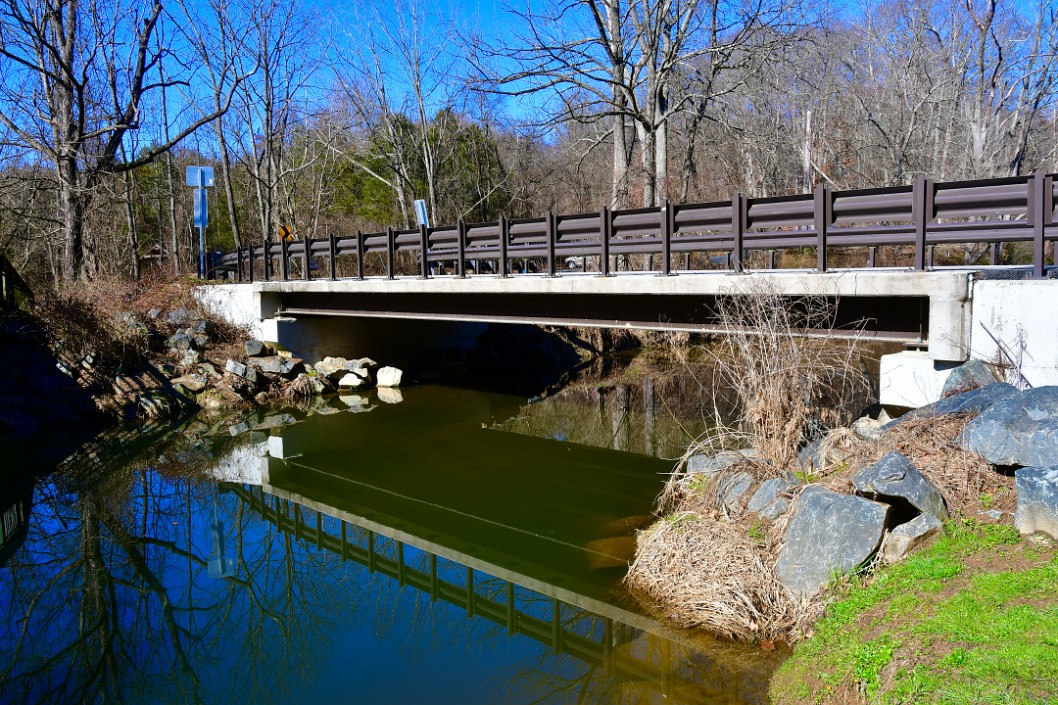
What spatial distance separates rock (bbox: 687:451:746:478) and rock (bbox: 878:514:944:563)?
2327 mm

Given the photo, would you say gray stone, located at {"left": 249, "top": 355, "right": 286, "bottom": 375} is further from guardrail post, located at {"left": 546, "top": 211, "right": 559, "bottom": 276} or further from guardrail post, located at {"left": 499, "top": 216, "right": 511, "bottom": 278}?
guardrail post, located at {"left": 546, "top": 211, "right": 559, "bottom": 276}

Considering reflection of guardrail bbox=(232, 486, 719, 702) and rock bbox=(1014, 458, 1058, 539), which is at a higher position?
rock bbox=(1014, 458, 1058, 539)

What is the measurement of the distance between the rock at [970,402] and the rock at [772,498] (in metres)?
1.32

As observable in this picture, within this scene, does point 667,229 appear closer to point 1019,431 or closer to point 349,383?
point 1019,431

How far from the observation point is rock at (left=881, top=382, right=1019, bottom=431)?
7781mm

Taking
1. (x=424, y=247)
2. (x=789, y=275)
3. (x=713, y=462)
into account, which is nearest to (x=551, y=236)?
(x=424, y=247)

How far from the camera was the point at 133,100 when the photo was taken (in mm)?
22828

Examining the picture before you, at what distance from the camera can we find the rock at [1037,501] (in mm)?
5973

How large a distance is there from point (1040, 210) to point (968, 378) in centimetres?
207

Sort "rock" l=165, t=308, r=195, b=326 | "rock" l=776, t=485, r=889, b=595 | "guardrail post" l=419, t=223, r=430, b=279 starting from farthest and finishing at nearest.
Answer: "rock" l=165, t=308, r=195, b=326
"guardrail post" l=419, t=223, r=430, b=279
"rock" l=776, t=485, r=889, b=595

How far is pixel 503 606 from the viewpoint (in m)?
8.34

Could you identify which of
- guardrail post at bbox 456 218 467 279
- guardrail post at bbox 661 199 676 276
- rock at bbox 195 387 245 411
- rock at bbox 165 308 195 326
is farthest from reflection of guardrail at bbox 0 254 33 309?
guardrail post at bbox 661 199 676 276

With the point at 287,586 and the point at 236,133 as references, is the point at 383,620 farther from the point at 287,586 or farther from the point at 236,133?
the point at 236,133

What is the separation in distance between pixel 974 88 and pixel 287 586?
93.5ft
